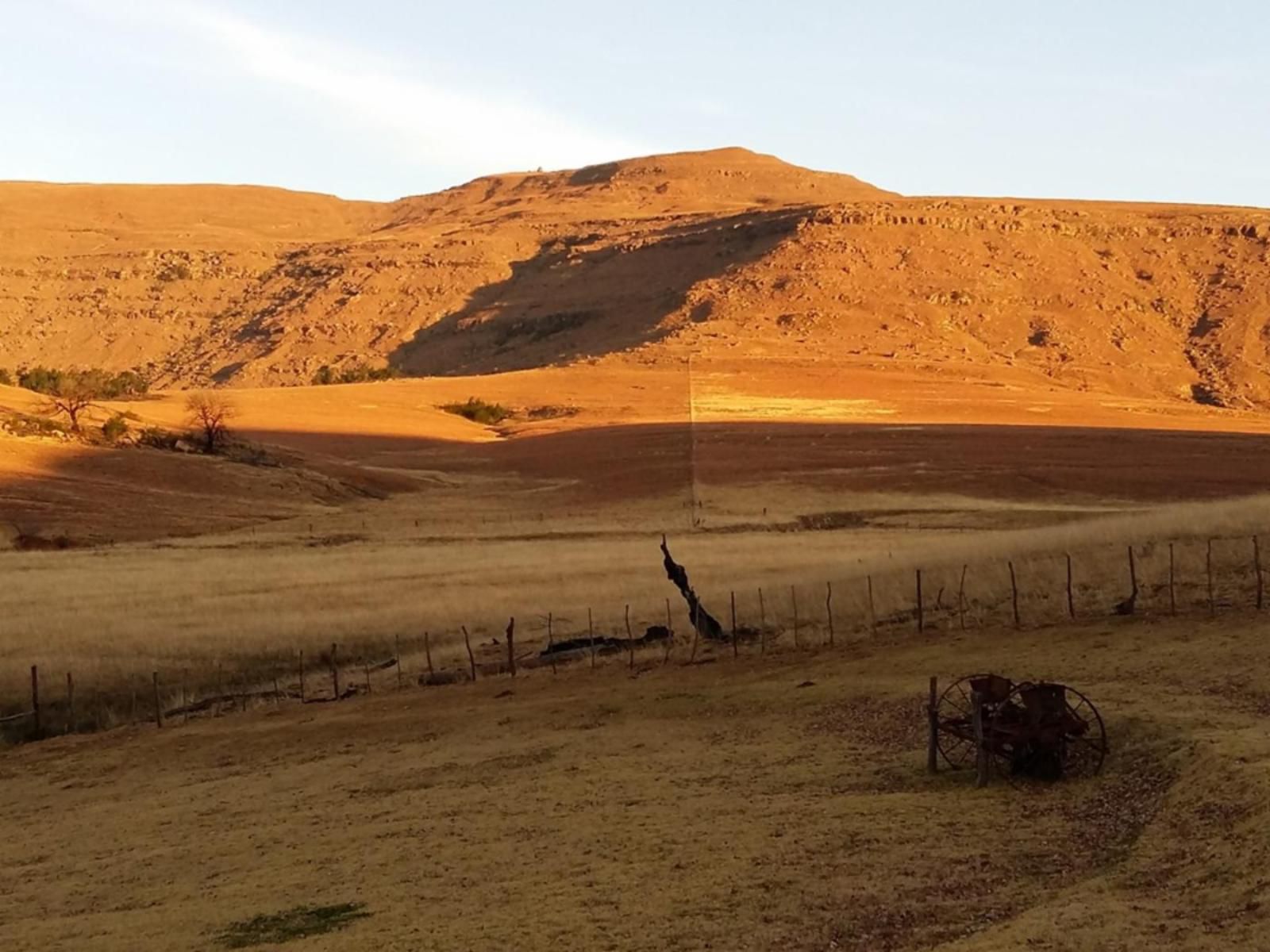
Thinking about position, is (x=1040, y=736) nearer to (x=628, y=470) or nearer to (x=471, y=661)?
(x=471, y=661)

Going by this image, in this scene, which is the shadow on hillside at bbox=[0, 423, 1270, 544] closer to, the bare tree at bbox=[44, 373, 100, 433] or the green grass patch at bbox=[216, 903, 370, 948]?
the bare tree at bbox=[44, 373, 100, 433]

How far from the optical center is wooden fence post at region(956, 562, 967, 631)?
1163 inches

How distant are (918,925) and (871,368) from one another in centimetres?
10637

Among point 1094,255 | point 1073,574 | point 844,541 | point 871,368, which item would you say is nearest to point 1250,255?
point 1094,255

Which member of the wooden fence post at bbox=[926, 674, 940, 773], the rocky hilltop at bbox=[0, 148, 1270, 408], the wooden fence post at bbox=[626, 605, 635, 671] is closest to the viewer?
the wooden fence post at bbox=[926, 674, 940, 773]

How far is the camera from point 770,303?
5600 inches

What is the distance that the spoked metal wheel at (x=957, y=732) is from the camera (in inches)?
742

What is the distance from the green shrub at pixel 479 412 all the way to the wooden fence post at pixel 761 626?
73.6 m

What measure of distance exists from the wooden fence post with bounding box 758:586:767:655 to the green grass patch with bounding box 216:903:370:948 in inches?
604

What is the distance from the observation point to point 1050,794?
17344 millimetres

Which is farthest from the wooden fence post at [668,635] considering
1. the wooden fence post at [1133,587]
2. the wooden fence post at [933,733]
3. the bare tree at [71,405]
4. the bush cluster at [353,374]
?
the bush cluster at [353,374]

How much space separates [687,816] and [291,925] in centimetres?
477

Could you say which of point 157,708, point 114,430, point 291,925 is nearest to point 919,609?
point 157,708

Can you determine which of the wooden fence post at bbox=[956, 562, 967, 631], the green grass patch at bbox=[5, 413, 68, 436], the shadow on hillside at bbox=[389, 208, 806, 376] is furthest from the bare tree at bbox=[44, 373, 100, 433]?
the shadow on hillside at bbox=[389, 208, 806, 376]
